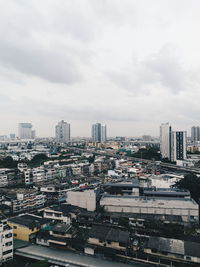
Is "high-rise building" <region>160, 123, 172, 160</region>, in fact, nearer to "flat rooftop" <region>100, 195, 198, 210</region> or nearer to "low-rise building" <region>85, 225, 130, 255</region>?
"flat rooftop" <region>100, 195, 198, 210</region>

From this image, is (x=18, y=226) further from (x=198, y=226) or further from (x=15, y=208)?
(x=198, y=226)

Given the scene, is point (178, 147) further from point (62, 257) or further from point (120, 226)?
point (62, 257)

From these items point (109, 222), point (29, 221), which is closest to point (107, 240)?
point (109, 222)

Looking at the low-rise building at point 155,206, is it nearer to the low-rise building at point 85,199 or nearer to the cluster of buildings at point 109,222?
the cluster of buildings at point 109,222

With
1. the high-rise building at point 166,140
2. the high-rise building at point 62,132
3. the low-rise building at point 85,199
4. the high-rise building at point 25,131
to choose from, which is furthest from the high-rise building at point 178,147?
the high-rise building at point 25,131

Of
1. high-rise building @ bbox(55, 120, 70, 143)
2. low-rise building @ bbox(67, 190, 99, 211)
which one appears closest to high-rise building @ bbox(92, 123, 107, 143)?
high-rise building @ bbox(55, 120, 70, 143)

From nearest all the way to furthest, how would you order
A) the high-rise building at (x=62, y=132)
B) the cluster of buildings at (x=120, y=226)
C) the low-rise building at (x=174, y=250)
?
the low-rise building at (x=174, y=250)
the cluster of buildings at (x=120, y=226)
the high-rise building at (x=62, y=132)
